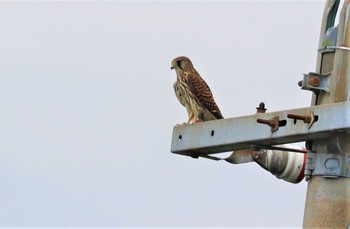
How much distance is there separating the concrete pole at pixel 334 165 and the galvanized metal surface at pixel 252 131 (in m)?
0.23

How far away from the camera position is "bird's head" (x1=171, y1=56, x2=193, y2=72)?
16.8m

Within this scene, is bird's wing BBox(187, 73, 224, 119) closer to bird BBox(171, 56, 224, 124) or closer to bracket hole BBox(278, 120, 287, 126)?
bird BBox(171, 56, 224, 124)

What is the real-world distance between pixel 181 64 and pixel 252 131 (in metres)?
5.87

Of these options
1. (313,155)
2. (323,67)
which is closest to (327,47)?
(323,67)

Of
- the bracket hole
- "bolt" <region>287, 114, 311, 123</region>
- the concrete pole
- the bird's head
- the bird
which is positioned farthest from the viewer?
the bird's head

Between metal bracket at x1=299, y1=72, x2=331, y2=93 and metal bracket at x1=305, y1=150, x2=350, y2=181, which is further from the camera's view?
metal bracket at x1=299, y1=72, x2=331, y2=93

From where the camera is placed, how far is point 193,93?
16.2m

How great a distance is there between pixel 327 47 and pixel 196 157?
134 cm

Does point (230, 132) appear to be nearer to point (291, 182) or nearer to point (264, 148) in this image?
point (264, 148)

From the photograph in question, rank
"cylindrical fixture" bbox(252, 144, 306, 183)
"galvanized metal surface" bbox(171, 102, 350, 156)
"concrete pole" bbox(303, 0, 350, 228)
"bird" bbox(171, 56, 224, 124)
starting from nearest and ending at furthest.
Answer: "galvanized metal surface" bbox(171, 102, 350, 156)
"concrete pole" bbox(303, 0, 350, 228)
"cylindrical fixture" bbox(252, 144, 306, 183)
"bird" bbox(171, 56, 224, 124)

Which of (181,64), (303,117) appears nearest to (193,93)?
(181,64)

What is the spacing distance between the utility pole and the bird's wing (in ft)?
12.3

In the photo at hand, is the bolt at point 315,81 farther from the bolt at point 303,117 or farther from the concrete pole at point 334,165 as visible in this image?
the bolt at point 303,117

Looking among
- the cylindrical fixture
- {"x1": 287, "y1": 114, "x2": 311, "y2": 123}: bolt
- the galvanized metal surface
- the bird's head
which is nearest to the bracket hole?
the galvanized metal surface
